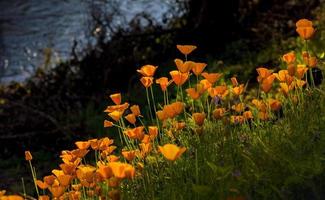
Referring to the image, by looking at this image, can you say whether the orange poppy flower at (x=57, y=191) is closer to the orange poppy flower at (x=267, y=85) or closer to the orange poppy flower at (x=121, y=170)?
the orange poppy flower at (x=121, y=170)

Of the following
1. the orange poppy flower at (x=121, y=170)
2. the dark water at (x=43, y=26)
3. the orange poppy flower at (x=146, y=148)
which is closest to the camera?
the orange poppy flower at (x=121, y=170)

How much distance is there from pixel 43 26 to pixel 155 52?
12.0 feet

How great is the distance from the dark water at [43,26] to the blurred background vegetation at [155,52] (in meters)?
0.86

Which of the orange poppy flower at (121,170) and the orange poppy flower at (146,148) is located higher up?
the orange poppy flower at (121,170)

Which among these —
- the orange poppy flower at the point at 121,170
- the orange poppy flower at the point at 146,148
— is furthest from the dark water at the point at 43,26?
the orange poppy flower at the point at 121,170

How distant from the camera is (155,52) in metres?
7.42

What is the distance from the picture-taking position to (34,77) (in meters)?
7.38

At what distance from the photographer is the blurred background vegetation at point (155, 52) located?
251 inches

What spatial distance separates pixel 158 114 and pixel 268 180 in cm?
52

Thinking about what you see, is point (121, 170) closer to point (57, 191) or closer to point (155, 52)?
point (57, 191)

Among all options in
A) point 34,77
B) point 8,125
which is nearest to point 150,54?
point 34,77

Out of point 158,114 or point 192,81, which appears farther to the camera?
point 192,81

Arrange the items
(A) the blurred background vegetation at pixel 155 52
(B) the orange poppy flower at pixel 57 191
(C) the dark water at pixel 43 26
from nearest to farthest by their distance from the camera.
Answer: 1. (B) the orange poppy flower at pixel 57 191
2. (A) the blurred background vegetation at pixel 155 52
3. (C) the dark water at pixel 43 26

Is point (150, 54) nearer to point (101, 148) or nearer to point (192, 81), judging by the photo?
point (192, 81)
